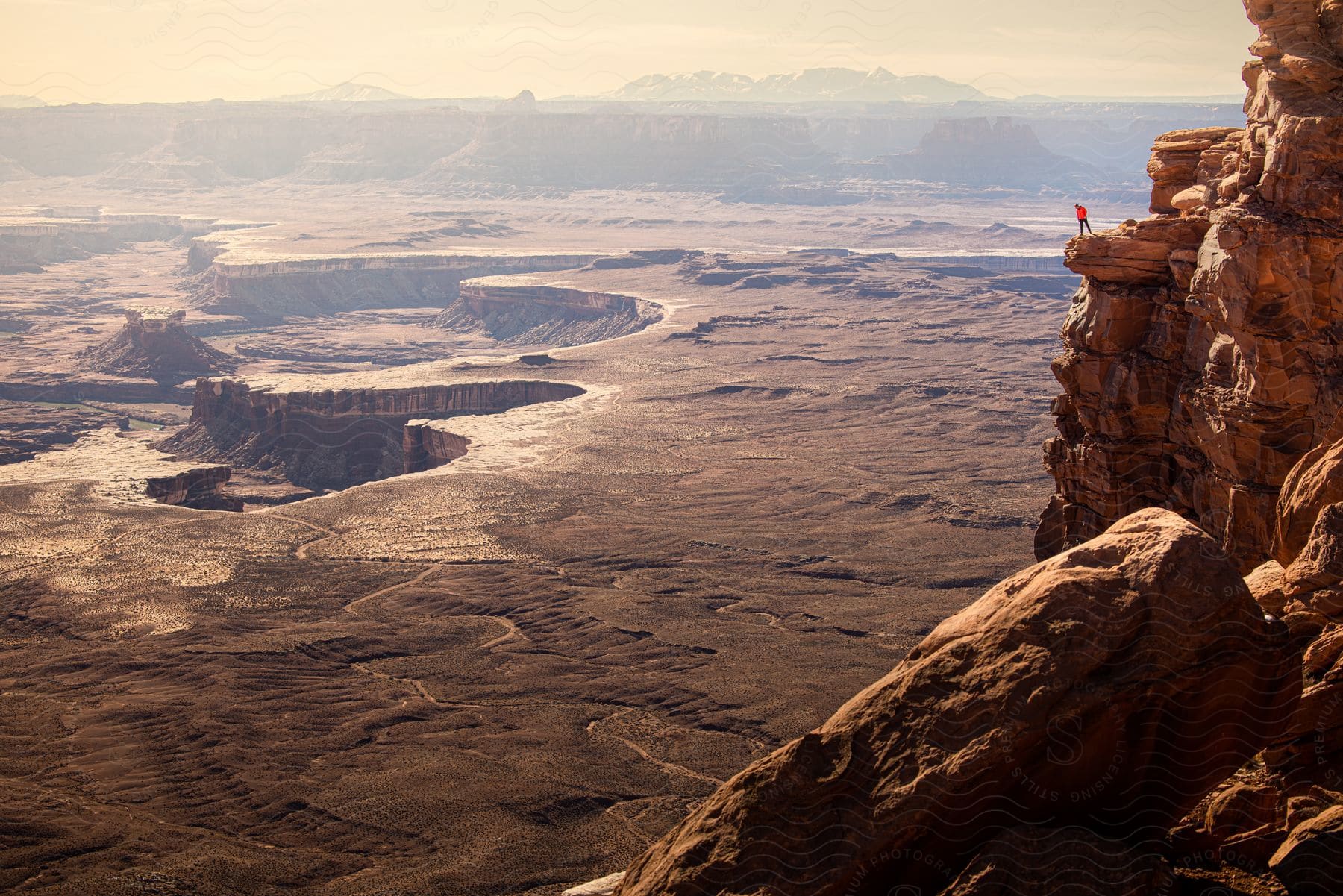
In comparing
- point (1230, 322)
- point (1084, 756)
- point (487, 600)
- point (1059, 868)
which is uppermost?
point (1230, 322)

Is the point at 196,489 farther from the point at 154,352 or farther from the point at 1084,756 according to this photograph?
the point at 1084,756

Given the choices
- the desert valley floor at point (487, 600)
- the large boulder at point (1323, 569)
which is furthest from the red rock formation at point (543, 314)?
the large boulder at point (1323, 569)

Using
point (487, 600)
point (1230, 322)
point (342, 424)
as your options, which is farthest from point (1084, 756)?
point (342, 424)

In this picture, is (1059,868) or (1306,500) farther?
(1306,500)

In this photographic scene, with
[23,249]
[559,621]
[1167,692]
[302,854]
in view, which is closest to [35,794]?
[302,854]

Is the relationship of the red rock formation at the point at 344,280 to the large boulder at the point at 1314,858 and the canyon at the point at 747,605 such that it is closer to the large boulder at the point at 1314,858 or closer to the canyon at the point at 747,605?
the canyon at the point at 747,605

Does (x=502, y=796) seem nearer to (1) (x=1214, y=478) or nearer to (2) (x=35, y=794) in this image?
(2) (x=35, y=794)
